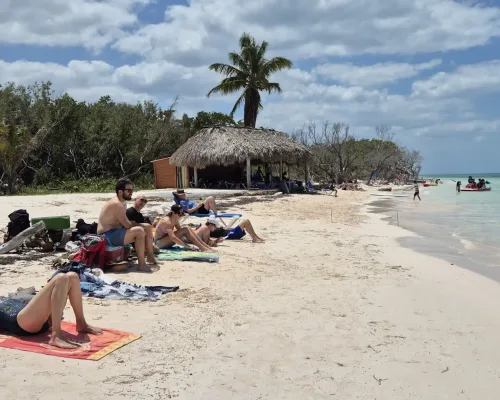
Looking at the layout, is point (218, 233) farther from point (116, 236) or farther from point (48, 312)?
point (48, 312)

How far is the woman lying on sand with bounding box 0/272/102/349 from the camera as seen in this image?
3197 millimetres

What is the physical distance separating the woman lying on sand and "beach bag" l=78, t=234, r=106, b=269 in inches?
63.4

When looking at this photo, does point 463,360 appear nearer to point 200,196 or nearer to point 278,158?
point 200,196

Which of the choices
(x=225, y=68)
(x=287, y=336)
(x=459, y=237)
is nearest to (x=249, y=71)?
(x=225, y=68)

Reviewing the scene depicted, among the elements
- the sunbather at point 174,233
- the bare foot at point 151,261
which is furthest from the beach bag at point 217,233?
the bare foot at point 151,261

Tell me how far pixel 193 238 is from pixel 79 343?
3.67 meters

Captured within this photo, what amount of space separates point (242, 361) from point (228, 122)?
2980cm

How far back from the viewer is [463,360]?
3221 mm

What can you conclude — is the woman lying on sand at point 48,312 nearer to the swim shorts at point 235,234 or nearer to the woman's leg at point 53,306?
the woman's leg at point 53,306

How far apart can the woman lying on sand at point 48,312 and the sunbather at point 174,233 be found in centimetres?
326

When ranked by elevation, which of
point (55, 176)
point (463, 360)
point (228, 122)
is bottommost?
point (463, 360)

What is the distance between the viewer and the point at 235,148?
21359 millimetres

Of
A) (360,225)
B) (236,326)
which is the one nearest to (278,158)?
(360,225)

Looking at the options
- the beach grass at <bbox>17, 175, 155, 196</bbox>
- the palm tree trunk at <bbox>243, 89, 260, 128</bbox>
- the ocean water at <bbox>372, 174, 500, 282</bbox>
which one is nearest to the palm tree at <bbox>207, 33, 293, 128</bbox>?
the palm tree trunk at <bbox>243, 89, 260, 128</bbox>
